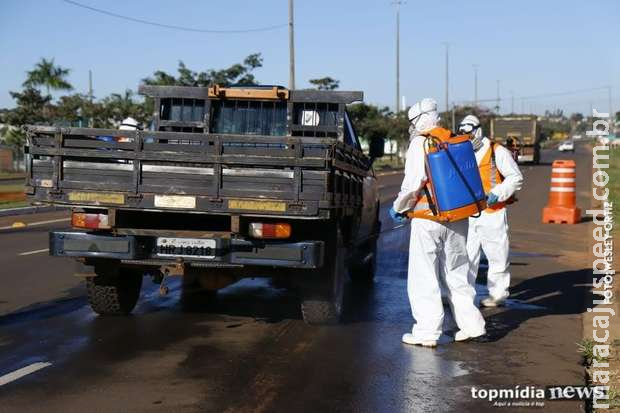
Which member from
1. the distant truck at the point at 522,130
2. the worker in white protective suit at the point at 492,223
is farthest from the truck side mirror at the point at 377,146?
the distant truck at the point at 522,130

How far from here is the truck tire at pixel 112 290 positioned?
25.1 feet

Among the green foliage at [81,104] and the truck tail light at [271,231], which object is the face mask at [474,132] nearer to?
the truck tail light at [271,231]

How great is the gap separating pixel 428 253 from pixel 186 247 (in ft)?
6.37

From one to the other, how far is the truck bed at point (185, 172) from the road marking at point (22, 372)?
1356 millimetres

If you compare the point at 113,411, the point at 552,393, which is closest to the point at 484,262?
the point at 552,393

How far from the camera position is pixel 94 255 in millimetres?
7035

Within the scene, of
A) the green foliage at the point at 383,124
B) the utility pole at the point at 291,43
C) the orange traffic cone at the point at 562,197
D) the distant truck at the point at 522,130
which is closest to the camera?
the orange traffic cone at the point at 562,197

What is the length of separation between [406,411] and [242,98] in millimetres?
4638

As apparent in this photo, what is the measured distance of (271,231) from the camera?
22.7ft

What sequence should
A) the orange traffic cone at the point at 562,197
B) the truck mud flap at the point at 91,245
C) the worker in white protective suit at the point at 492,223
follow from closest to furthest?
the truck mud flap at the point at 91,245 → the worker in white protective suit at the point at 492,223 → the orange traffic cone at the point at 562,197

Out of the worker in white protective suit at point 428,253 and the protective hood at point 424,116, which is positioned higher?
the protective hood at point 424,116

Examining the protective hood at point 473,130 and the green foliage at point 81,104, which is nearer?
the protective hood at point 473,130

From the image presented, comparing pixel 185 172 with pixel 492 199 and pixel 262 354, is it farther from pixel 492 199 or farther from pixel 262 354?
pixel 492 199

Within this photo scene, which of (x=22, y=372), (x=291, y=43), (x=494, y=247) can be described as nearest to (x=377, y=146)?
(x=494, y=247)
